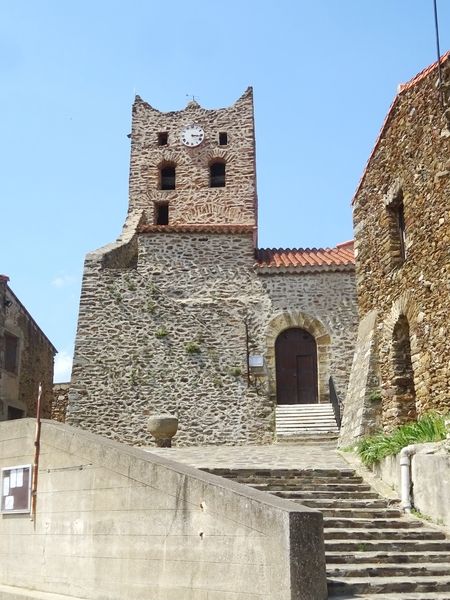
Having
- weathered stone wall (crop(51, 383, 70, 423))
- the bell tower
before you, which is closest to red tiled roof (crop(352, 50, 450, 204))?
the bell tower

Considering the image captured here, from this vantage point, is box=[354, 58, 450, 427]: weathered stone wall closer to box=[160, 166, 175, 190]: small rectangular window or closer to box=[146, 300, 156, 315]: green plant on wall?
box=[146, 300, 156, 315]: green plant on wall

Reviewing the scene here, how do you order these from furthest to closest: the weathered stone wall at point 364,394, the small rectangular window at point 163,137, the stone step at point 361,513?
the small rectangular window at point 163,137
the weathered stone wall at point 364,394
the stone step at point 361,513

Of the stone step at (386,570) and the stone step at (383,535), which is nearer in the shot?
the stone step at (386,570)

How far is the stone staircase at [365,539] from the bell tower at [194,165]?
1600 cm

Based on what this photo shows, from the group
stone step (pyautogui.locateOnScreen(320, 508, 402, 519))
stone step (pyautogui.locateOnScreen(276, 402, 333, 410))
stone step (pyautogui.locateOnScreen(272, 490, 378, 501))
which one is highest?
stone step (pyautogui.locateOnScreen(276, 402, 333, 410))

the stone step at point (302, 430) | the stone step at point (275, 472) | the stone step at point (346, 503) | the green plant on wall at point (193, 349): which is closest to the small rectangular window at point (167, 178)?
the green plant on wall at point (193, 349)

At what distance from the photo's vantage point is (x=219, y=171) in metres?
26.3

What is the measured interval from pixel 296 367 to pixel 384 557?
1291 cm

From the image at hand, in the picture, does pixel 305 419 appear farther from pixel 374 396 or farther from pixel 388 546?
pixel 388 546

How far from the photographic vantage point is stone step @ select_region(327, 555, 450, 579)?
664 centimetres

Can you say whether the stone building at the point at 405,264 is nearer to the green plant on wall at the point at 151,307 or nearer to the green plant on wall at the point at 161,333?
the green plant on wall at the point at 161,333

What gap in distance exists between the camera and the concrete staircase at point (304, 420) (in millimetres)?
17812

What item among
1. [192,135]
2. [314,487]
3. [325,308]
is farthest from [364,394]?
[192,135]

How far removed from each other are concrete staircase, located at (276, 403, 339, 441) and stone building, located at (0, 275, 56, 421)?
802 centimetres
